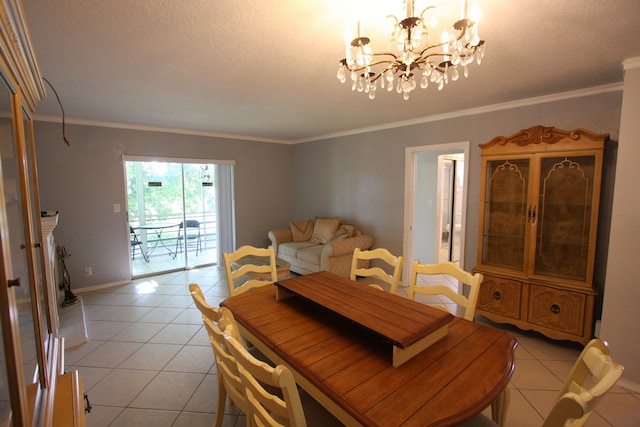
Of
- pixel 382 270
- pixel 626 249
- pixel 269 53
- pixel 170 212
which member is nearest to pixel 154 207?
pixel 170 212

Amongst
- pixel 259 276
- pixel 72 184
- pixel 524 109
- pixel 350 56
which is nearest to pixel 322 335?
pixel 350 56

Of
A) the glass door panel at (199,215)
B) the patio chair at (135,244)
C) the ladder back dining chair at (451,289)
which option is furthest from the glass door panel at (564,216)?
the patio chair at (135,244)

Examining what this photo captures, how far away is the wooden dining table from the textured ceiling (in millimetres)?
1555

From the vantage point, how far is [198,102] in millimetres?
3102

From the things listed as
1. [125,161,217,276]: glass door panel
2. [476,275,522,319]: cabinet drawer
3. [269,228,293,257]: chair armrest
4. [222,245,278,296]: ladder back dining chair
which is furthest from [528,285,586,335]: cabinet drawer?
[125,161,217,276]: glass door panel

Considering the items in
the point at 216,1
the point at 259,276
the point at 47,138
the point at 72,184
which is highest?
Answer: the point at 216,1

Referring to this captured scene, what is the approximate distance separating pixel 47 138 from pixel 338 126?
3.87 metres

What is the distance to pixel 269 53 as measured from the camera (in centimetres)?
193

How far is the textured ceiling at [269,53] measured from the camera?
147 cm

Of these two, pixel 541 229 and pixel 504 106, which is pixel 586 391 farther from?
pixel 504 106

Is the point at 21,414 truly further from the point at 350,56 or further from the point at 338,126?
the point at 338,126

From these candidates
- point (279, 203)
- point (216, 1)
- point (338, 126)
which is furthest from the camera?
point (279, 203)

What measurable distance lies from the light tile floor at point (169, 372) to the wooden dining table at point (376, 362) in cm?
86

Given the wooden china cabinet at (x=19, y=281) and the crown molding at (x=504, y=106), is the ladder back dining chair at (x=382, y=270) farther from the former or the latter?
the crown molding at (x=504, y=106)
